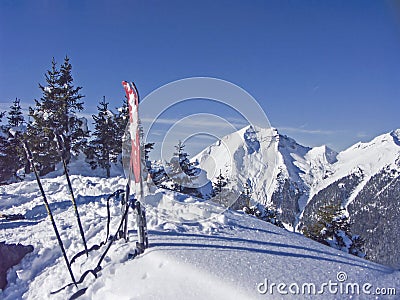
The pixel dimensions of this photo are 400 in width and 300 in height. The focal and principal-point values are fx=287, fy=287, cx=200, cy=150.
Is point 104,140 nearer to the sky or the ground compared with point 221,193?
nearer to the sky

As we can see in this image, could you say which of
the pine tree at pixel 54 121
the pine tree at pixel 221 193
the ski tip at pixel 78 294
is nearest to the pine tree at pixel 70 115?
the pine tree at pixel 54 121

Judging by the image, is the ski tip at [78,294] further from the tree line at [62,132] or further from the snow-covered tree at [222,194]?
the tree line at [62,132]

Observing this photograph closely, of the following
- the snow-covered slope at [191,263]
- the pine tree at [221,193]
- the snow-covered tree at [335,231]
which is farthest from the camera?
the snow-covered tree at [335,231]

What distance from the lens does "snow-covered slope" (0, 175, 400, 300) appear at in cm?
379

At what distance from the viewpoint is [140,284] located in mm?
4066

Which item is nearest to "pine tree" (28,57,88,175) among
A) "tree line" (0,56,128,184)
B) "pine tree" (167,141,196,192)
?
"tree line" (0,56,128,184)

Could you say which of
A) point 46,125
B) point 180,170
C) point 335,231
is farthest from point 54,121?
point 335,231

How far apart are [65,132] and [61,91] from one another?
376 cm

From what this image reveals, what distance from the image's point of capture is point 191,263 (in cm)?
430

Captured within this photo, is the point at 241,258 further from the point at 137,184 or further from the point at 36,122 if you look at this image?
the point at 36,122

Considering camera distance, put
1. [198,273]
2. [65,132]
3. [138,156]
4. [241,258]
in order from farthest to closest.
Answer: [65,132]
[138,156]
[241,258]
[198,273]

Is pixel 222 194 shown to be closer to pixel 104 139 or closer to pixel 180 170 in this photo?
pixel 180 170

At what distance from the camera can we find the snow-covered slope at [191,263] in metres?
3.79

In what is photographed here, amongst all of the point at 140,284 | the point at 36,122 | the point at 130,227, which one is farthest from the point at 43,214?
the point at 36,122
